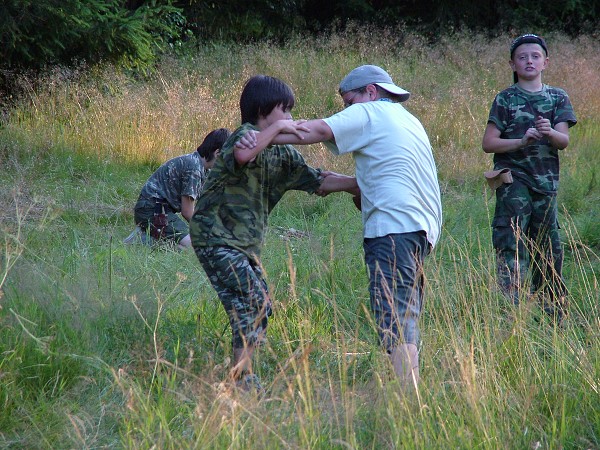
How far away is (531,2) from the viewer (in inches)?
758

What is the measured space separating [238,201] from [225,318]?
3.36ft

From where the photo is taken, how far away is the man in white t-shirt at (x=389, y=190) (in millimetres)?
3547

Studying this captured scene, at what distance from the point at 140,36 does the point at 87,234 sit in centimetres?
580

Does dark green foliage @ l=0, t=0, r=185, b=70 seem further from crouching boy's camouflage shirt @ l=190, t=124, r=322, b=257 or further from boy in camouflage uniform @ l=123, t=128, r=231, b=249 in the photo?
crouching boy's camouflage shirt @ l=190, t=124, r=322, b=257

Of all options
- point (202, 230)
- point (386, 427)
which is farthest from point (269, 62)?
point (386, 427)

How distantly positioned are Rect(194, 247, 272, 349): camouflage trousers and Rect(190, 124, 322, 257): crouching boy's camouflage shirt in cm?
5

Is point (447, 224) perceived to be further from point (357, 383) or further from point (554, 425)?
point (554, 425)

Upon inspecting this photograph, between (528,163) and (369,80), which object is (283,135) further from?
(528,163)

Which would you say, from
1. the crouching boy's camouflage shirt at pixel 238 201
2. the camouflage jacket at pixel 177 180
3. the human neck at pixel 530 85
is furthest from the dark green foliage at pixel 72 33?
the crouching boy's camouflage shirt at pixel 238 201

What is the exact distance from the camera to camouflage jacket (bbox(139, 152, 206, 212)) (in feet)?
22.2

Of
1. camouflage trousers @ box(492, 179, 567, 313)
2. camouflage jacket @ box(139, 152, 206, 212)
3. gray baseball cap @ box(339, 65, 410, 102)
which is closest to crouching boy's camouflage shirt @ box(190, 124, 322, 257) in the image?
gray baseball cap @ box(339, 65, 410, 102)

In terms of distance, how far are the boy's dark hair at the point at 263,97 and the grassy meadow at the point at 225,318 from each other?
2.44 feet

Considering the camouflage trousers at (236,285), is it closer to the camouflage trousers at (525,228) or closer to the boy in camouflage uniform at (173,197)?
the camouflage trousers at (525,228)

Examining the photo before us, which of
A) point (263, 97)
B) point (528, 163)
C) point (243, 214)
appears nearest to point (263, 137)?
point (263, 97)
